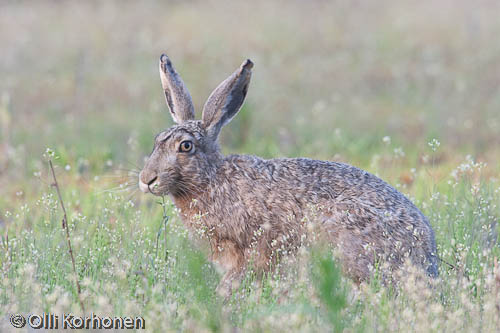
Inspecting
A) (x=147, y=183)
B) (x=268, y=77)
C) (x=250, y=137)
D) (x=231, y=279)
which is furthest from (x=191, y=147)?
(x=268, y=77)

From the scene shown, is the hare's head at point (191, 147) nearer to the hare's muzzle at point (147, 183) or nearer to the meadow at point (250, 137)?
the hare's muzzle at point (147, 183)

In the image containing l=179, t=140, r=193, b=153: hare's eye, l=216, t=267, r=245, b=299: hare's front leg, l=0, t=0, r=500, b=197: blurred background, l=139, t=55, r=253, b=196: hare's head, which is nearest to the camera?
l=216, t=267, r=245, b=299: hare's front leg

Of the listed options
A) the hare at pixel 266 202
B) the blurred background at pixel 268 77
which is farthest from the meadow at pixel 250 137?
the hare at pixel 266 202

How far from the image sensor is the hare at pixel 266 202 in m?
5.27

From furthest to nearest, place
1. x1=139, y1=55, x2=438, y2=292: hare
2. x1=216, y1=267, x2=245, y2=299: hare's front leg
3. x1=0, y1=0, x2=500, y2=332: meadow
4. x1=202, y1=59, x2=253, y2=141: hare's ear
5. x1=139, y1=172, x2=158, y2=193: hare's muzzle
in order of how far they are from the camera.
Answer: x1=202, y1=59, x2=253, y2=141: hare's ear
x1=139, y1=172, x2=158, y2=193: hare's muzzle
x1=139, y1=55, x2=438, y2=292: hare
x1=216, y1=267, x2=245, y2=299: hare's front leg
x1=0, y1=0, x2=500, y2=332: meadow

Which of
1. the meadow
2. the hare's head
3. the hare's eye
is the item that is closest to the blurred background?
the meadow

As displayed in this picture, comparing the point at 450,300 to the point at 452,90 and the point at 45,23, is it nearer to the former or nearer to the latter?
the point at 452,90

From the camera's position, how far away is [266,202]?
572 cm

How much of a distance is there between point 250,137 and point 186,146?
13.7 feet

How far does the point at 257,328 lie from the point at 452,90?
9397mm

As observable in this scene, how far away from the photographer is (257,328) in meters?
3.73

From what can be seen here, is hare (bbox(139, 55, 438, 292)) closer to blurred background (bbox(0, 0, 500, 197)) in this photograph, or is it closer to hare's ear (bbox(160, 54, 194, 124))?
hare's ear (bbox(160, 54, 194, 124))

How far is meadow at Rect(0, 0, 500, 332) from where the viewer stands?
4.21m

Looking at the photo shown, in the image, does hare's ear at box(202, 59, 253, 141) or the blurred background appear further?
the blurred background
